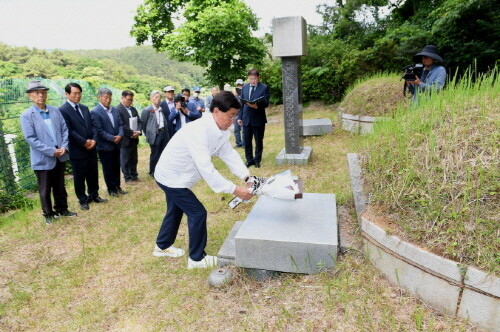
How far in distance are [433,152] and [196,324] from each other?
2.33 m

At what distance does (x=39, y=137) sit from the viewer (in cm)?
430

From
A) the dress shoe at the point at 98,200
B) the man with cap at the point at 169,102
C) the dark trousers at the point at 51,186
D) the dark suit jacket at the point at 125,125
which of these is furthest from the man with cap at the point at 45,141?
the man with cap at the point at 169,102

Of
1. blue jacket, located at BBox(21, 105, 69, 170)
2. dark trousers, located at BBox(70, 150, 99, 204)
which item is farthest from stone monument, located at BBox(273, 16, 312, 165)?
blue jacket, located at BBox(21, 105, 69, 170)

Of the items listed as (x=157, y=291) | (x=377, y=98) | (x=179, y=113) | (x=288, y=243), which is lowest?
(x=157, y=291)

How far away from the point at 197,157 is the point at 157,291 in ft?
4.32

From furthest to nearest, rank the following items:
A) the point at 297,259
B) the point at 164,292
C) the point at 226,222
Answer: the point at 226,222
the point at 164,292
the point at 297,259

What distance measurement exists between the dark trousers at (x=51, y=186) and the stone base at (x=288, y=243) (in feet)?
10.6

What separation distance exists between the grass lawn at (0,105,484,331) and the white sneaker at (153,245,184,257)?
0.20ft

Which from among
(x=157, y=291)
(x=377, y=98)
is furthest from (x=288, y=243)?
(x=377, y=98)

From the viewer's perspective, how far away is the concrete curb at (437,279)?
6.36ft

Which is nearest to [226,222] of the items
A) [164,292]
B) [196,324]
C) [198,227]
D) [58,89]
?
[198,227]

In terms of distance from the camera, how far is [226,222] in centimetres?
418

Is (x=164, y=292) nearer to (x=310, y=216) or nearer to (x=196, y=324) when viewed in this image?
(x=196, y=324)

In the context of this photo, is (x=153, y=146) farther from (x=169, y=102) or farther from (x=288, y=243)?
(x=288, y=243)
